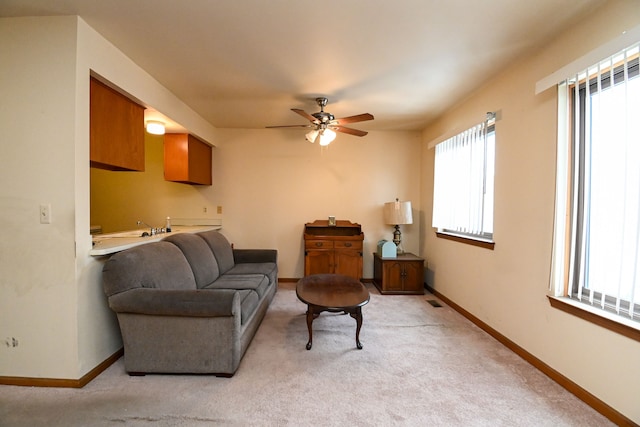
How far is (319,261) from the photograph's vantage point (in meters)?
3.82

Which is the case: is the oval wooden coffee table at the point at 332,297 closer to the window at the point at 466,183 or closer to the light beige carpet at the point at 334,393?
the light beige carpet at the point at 334,393

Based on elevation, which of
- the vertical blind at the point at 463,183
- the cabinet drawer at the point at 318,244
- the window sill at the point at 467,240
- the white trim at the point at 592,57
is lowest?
the cabinet drawer at the point at 318,244

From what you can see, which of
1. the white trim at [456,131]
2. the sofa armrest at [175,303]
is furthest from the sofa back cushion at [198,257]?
the white trim at [456,131]

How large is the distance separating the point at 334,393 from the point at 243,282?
54.9 inches

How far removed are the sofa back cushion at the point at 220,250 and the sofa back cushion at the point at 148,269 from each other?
61 cm

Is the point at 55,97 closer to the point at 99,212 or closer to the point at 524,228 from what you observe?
the point at 99,212

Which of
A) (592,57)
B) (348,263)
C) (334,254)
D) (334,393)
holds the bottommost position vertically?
(334,393)

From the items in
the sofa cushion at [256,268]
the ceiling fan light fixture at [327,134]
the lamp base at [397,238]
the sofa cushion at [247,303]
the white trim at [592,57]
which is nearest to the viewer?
the white trim at [592,57]

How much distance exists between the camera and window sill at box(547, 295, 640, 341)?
1.36 meters

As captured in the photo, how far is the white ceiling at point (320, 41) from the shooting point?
160cm

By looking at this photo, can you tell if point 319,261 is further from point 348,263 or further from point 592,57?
point 592,57

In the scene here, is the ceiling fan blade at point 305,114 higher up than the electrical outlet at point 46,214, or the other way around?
the ceiling fan blade at point 305,114

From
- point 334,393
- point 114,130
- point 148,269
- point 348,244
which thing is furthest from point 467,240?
point 114,130

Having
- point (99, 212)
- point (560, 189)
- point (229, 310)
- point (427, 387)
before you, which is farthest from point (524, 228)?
point (99, 212)
